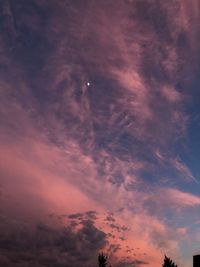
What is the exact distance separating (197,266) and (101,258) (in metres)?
39.6

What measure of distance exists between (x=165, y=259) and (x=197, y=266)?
34.9 metres

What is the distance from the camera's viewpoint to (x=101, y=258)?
85312 mm

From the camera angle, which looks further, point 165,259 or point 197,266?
point 165,259

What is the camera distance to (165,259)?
83312 mm

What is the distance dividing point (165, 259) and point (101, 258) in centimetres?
1603

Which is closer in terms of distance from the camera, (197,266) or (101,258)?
(197,266)

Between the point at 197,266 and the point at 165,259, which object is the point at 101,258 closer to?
the point at 165,259

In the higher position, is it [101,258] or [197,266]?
[101,258]

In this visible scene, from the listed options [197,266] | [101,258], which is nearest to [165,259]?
[101,258]

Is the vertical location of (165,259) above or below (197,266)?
above
